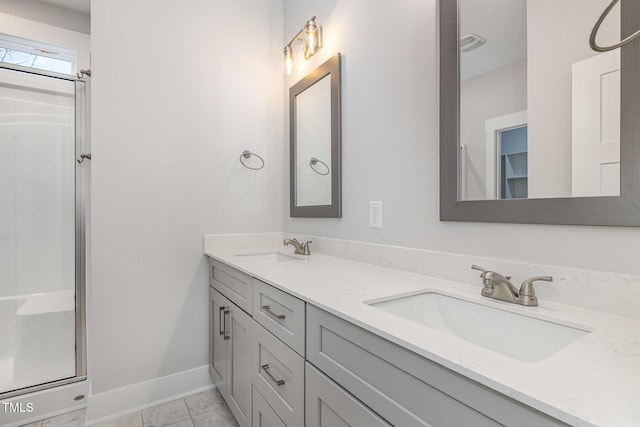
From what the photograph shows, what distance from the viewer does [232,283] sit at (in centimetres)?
159

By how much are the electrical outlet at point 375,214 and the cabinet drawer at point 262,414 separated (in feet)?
2.87

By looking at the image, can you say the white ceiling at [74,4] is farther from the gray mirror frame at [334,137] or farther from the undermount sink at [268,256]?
the undermount sink at [268,256]

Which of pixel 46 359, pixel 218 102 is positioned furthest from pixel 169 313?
pixel 218 102

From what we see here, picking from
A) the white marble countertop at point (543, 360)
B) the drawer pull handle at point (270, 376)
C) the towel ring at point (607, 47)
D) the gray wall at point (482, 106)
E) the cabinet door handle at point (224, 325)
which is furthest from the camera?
the cabinet door handle at point (224, 325)

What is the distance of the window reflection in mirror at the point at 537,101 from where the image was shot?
0.81m

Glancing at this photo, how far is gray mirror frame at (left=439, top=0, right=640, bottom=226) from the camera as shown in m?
0.75

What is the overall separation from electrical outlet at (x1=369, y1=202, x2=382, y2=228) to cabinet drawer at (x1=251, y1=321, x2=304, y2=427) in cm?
68

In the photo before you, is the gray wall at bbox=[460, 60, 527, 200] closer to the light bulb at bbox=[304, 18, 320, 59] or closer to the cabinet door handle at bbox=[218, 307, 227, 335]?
the light bulb at bbox=[304, 18, 320, 59]

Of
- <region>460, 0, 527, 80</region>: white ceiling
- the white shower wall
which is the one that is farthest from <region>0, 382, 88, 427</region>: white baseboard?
<region>460, 0, 527, 80</region>: white ceiling

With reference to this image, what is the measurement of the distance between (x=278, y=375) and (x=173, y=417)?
3.39 feet

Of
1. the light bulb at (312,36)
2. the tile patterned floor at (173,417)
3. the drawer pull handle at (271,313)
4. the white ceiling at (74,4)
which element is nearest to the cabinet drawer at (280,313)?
the drawer pull handle at (271,313)

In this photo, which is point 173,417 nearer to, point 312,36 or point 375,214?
point 375,214

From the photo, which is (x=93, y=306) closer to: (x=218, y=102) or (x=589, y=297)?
(x=218, y=102)

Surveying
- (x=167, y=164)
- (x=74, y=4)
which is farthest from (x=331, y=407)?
(x=74, y=4)
